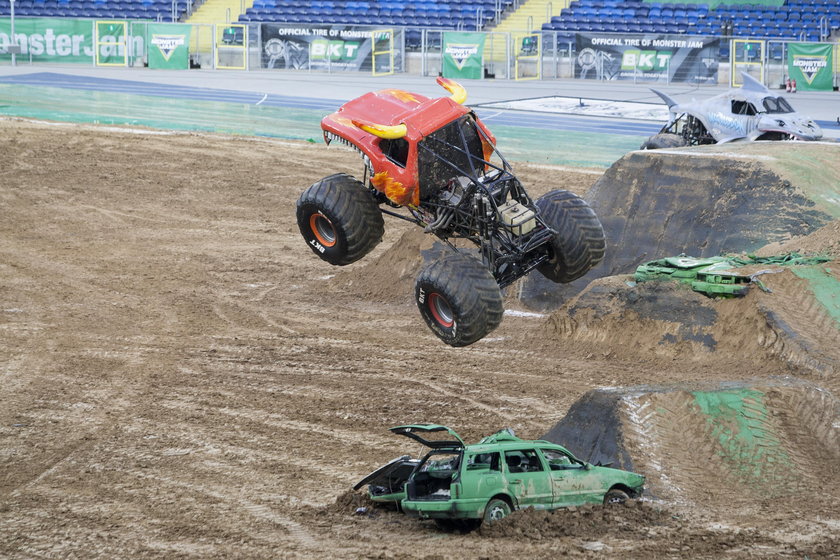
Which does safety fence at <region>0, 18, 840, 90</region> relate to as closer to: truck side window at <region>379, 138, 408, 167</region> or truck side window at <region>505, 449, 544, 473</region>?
truck side window at <region>379, 138, 408, 167</region>

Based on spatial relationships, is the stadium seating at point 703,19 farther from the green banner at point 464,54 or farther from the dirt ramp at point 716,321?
the dirt ramp at point 716,321

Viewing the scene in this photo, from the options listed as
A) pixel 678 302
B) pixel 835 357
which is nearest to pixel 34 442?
pixel 678 302

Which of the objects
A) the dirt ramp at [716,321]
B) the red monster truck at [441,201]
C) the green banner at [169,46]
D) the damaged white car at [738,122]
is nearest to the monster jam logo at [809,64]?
the damaged white car at [738,122]

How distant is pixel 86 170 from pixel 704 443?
19.0 meters

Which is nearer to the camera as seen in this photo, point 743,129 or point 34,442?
point 34,442

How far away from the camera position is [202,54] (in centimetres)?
4369

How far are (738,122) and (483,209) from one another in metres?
15.0

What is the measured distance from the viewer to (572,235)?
11.0 meters

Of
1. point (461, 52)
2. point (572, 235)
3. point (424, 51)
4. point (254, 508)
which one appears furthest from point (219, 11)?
point (254, 508)

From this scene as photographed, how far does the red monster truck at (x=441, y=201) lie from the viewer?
1075cm

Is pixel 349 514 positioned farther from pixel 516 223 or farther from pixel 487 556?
pixel 516 223

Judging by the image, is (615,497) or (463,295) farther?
(463,295)

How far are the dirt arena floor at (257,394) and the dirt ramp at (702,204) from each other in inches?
35.5

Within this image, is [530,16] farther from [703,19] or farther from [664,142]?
[664,142]
